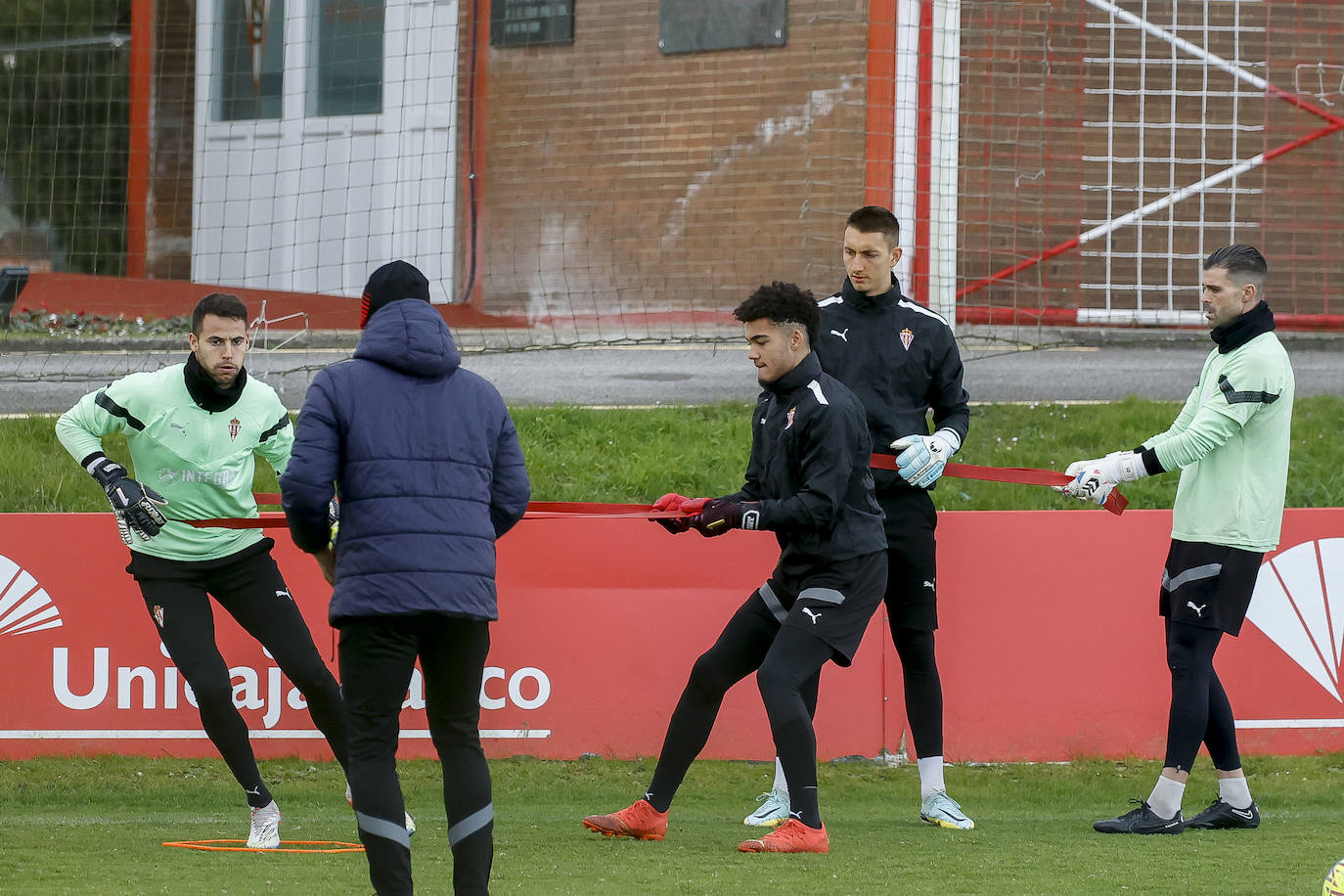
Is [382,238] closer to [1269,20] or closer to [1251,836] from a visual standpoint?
[1269,20]

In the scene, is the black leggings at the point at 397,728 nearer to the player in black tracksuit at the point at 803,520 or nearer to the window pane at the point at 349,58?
the player in black tracksuit at the point at 803,520

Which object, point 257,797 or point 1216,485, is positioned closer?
point 257,797

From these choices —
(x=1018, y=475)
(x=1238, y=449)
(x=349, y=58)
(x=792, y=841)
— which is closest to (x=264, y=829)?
(x=792, y=841)

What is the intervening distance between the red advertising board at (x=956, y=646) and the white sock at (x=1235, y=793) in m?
1.26

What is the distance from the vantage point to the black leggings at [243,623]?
5.17 meters

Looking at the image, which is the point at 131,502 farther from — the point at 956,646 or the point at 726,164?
the point at 726,164

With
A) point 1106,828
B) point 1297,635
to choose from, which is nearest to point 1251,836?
point 1106,828

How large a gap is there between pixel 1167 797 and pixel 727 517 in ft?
6.14

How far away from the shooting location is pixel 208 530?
5.29 m

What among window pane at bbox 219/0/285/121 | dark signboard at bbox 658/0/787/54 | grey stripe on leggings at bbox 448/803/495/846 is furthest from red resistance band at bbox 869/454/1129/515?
window pane at bbox 219/0/285/121

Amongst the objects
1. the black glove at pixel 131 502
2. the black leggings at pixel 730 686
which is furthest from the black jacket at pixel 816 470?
the black glove at pixel 131 502

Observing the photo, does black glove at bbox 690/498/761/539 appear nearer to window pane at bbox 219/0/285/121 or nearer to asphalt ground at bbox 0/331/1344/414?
asphalt ground at bbox 0/331/1344/414

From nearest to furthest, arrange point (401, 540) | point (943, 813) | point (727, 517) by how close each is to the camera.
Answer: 1. point (401, 540)
2. point (727, 517)
3. point (943, 813)

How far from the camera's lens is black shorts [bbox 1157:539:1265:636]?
17.3 ft
